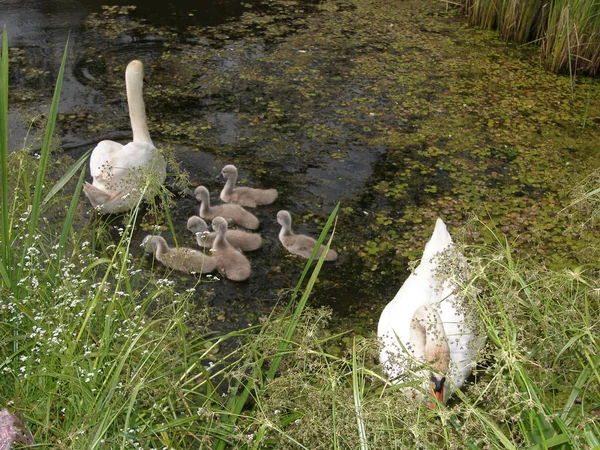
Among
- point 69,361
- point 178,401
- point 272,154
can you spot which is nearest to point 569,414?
point 178,401

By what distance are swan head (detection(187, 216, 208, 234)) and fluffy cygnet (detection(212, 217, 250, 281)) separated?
0.51 feet

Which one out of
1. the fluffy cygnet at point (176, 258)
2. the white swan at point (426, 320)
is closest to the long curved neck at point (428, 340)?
the white swan at point (426, 320)

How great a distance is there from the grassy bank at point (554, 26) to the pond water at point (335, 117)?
0.56 feet

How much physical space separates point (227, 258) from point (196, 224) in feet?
1.40

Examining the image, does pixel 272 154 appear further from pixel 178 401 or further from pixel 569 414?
pixel 569 414

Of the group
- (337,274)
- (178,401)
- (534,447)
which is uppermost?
(534,447)

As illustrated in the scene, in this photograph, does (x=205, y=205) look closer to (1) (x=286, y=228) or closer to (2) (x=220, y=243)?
(2) (x=220, y=243)

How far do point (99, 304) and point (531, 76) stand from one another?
18.0ft

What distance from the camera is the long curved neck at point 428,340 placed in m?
2.72

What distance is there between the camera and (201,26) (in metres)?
7.58

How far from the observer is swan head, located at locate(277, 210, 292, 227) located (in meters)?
4.42

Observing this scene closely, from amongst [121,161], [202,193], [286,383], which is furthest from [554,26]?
[286,383]

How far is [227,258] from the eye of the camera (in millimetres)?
4219

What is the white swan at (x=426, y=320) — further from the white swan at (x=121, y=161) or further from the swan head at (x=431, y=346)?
the white swan at (x=121, y=161)
